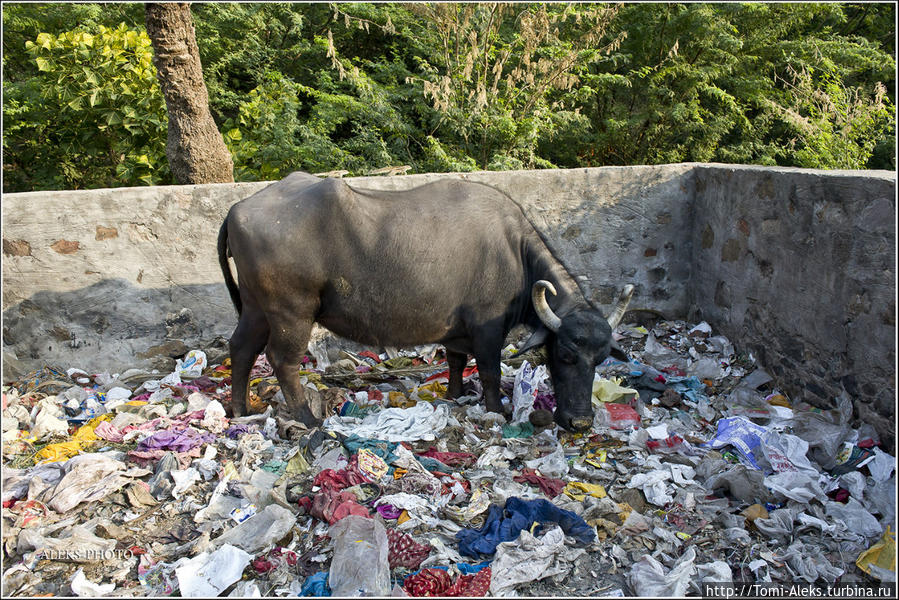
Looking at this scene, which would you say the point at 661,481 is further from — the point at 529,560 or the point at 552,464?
the point at 529,560

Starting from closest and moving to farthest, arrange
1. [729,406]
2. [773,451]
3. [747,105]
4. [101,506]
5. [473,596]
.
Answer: [473,596] → [101,506] → [773,451] → [729,406] → [747,105]

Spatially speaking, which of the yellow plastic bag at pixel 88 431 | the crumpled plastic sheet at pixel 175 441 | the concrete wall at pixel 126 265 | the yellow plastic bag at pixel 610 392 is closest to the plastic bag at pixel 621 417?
the yellow plastic bag at pixel 610 392

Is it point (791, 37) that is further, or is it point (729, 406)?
point (791, 37)

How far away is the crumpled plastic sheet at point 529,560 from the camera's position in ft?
9.46

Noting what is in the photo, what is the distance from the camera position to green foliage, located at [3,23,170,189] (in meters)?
8.12

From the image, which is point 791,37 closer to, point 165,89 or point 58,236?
point 165,89

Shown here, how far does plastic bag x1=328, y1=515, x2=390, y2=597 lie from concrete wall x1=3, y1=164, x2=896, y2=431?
10.1 ft

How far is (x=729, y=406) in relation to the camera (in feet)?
15.5

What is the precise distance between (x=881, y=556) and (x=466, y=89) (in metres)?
7.00

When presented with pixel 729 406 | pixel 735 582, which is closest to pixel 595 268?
pixel 729 406

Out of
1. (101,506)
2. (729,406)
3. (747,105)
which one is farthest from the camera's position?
(747,105)

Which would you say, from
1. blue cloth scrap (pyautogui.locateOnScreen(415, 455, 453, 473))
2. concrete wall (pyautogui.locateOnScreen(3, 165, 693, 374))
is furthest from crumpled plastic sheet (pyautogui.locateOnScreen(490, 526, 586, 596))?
concrete wall (pyautogui.locateOnScreen(3, 165, 693, 374))

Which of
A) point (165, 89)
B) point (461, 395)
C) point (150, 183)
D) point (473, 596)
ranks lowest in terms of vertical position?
point (461, 395)

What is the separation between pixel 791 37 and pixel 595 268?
23.7 ft
